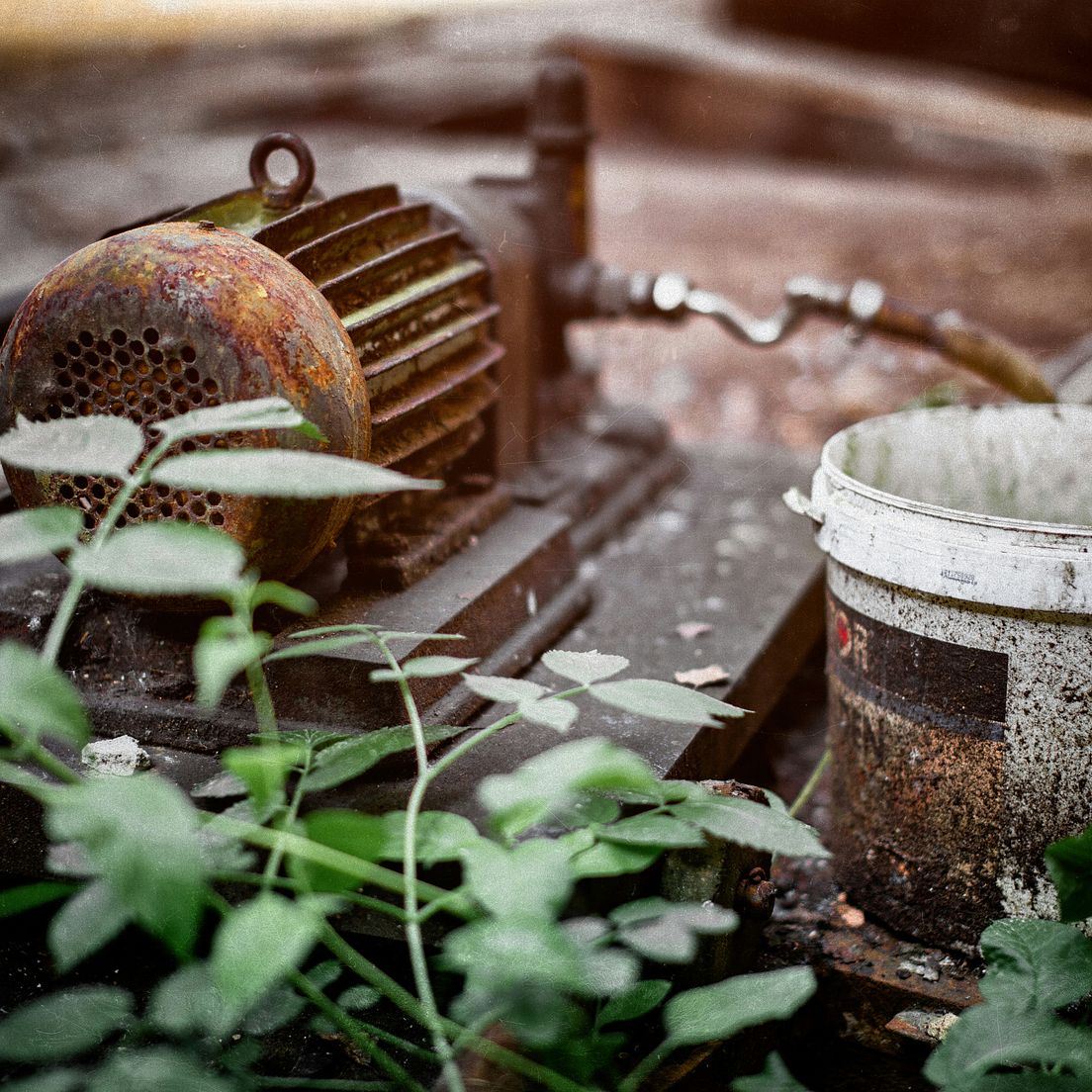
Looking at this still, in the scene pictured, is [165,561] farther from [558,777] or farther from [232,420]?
[558,777]

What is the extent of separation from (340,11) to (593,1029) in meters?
Result: 9.95

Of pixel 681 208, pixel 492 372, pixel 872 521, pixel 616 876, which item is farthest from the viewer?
pixel 681 208

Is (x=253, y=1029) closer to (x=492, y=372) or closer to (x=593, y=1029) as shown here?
(x=593, y=1029)

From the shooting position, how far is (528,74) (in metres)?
8.47

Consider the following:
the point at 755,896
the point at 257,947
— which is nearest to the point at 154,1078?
the point at 257,947

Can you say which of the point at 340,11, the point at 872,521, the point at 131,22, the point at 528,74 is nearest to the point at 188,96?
the point at 131,22

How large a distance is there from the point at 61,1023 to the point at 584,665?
717 mm

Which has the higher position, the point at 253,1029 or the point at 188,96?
the point at 188,96

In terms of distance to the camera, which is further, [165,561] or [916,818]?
[916,818]

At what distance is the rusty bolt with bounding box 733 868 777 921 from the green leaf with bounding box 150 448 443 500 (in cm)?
82

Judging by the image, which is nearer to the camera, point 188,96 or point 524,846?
point 524,846

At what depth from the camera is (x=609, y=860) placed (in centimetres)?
129

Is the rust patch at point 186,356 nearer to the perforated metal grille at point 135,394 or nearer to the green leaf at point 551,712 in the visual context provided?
the perforated metal grille at point 135,394

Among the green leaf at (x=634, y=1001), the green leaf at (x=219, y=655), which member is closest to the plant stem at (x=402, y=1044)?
the green leaf at (x=634, y=1001)
